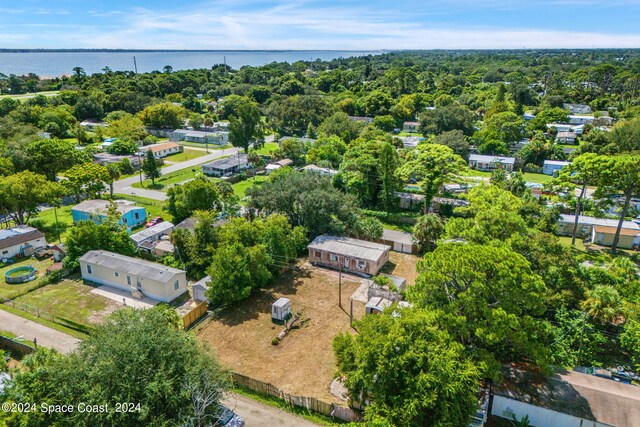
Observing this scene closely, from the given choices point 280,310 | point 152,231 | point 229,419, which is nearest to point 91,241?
point 152,231

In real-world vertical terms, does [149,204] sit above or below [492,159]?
below

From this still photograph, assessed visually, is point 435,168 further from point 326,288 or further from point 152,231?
point 152,231

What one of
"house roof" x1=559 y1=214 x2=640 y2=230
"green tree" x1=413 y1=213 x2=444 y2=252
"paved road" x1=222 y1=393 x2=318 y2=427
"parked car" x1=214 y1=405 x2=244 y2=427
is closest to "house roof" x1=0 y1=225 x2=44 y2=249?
"paved road" x1=222 y1=393 x2=318 y2=427

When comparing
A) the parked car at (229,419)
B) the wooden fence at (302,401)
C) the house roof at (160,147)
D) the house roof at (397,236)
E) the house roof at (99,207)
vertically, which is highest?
the house roof at (160,147)

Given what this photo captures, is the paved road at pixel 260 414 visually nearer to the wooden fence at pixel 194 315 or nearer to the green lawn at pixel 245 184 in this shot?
the wooden fence at pixel 194 315

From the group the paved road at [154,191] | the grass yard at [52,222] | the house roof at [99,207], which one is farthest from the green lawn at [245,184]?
the grass yard at [52,222]

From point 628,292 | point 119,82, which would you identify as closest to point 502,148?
point 628,292
